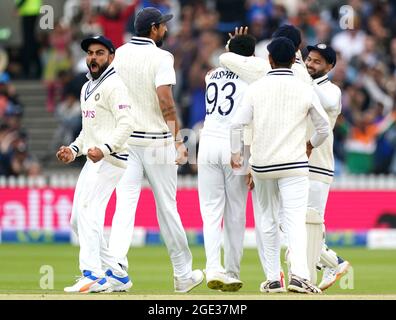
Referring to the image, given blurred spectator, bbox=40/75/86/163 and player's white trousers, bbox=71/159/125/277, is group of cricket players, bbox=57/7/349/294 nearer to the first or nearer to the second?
player's white trousers, bbox=71/159/125/277

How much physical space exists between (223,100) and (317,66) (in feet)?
3.33

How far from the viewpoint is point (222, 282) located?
1334cm

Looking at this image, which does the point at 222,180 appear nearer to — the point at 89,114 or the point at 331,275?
the point at 89,114

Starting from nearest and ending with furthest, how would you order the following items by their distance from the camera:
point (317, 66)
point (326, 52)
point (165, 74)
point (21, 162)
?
point (165, 74) → point (326, 52) → point (317, 66) → point (21, 162)

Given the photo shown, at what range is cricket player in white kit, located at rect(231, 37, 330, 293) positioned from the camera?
12633mm

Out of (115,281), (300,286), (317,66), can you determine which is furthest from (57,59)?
(300,286)

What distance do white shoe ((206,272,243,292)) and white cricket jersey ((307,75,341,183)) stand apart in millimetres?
1350

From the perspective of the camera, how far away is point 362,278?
53.9 ft

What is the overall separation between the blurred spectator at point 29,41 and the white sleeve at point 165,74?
14.0 metres

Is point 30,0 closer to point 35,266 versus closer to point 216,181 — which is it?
point 35,266

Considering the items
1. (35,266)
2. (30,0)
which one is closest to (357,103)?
(30,0)

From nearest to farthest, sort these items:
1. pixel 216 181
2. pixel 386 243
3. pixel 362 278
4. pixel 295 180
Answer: pixel 295 180 → pixel 216 181 → pixel 362 278 → pixel 386 243

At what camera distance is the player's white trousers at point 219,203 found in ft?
44.2

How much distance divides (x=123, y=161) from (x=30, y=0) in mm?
14495
